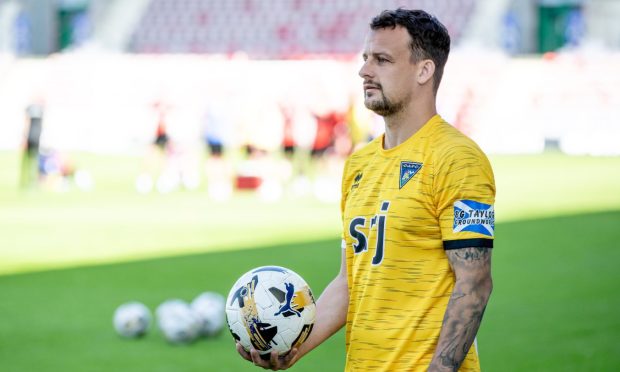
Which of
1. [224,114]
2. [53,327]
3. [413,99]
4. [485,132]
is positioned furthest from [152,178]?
[413,99]

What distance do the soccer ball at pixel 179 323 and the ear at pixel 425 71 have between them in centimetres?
577

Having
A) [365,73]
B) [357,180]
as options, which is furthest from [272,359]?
[365,73]

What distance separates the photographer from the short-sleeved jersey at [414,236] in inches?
141

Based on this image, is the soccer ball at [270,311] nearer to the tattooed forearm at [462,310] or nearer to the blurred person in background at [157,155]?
the tattooed forearm at [462,310]

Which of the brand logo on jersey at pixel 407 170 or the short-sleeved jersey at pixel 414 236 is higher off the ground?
the brand logo on jersey at pixel 407 170

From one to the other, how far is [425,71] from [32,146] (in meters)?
20.2

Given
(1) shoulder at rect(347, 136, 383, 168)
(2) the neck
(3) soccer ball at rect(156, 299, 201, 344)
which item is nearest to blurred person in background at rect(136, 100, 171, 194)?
(3) soccer ball at rect(156, 299, 201, 344)

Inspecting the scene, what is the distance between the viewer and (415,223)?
369cm

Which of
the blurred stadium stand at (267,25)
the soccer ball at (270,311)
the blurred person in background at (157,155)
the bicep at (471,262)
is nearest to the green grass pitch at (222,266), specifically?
the blurred person in background at (157,155)

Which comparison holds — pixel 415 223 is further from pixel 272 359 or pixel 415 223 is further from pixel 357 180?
pixel 272 359

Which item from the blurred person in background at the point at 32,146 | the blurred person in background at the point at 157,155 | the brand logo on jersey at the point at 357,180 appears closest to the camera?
the brand logo on jersey at the point at 357,180

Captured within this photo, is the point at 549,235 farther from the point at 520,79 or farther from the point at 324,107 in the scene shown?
the point at 520,79

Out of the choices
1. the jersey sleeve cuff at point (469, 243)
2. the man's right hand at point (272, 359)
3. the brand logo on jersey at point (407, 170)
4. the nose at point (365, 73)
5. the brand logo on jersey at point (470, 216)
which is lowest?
the man's right hand at point (272, 359)

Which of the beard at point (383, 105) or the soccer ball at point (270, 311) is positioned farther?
the soccer ball at point (270, 311)
